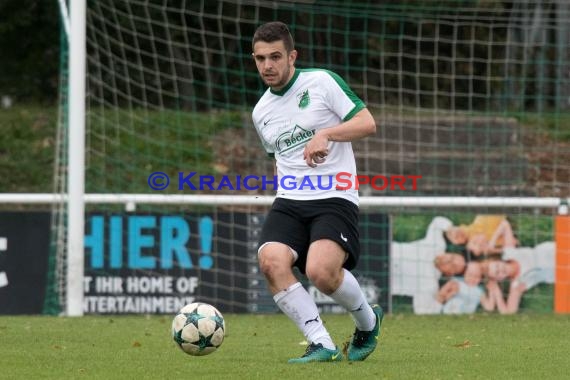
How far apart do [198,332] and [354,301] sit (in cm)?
91

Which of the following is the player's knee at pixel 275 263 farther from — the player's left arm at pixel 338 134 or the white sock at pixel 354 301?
the player's left arm at pixel 338 134

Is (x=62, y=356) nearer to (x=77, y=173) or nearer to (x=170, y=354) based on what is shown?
(x=170, y=354)

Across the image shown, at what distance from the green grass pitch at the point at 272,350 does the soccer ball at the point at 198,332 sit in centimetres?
11

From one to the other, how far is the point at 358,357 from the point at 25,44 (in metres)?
14.4

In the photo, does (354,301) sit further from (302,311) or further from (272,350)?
(272,350)

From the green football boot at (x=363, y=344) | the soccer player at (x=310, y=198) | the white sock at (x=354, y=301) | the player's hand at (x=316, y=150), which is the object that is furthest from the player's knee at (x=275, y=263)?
the green football boot at (x=363, y=344)

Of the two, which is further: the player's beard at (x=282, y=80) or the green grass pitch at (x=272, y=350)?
the player's beard at (x=282, y=80)

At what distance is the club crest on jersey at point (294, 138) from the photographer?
7336 millimetres

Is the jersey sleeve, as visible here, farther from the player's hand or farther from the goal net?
the goal net

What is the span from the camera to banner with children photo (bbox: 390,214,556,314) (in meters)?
13.4

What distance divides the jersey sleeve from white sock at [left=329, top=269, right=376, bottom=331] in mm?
895

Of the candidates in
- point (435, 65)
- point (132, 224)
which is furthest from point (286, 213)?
point (435, 65)

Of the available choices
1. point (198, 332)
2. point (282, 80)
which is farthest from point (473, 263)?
point (198, 332)

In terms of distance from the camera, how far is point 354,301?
23.9ft
